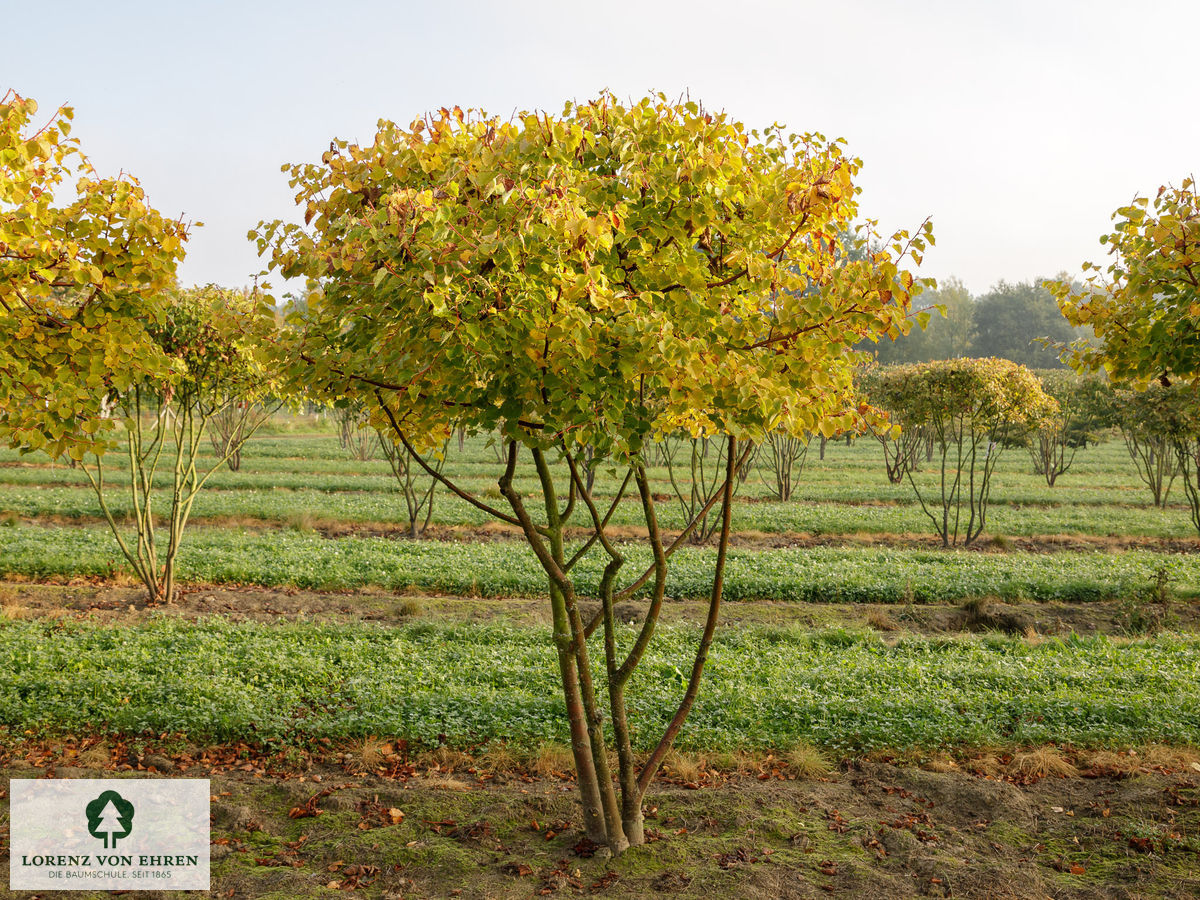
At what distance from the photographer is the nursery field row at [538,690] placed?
264 inches

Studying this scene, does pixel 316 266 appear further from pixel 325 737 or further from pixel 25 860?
pixel 325 737

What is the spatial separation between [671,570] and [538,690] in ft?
18.5

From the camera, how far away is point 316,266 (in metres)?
3.95

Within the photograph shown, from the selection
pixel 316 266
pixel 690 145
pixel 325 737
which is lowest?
pixel 325 737

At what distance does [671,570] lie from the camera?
12883mm

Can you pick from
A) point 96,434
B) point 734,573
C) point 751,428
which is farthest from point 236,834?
point 734,573

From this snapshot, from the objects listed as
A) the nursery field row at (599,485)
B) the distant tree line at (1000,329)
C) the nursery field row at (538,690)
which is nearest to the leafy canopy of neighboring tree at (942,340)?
the distant tree line at (1000,329)

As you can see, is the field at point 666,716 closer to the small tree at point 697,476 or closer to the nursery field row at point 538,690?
the nursery field row at point 538,690

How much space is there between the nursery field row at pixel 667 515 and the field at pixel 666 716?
4762 mm

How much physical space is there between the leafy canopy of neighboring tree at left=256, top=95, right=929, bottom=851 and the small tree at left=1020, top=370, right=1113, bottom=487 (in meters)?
22.9

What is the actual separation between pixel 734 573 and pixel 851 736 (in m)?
6.35

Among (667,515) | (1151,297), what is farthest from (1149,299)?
(667,515)

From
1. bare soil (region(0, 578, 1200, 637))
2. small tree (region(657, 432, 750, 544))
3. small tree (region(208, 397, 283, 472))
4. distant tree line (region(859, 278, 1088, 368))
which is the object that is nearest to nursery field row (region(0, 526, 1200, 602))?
bare soil (region(0, 578, 1200, 637))

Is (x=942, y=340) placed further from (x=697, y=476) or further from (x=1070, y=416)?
(x=697, y=476)
